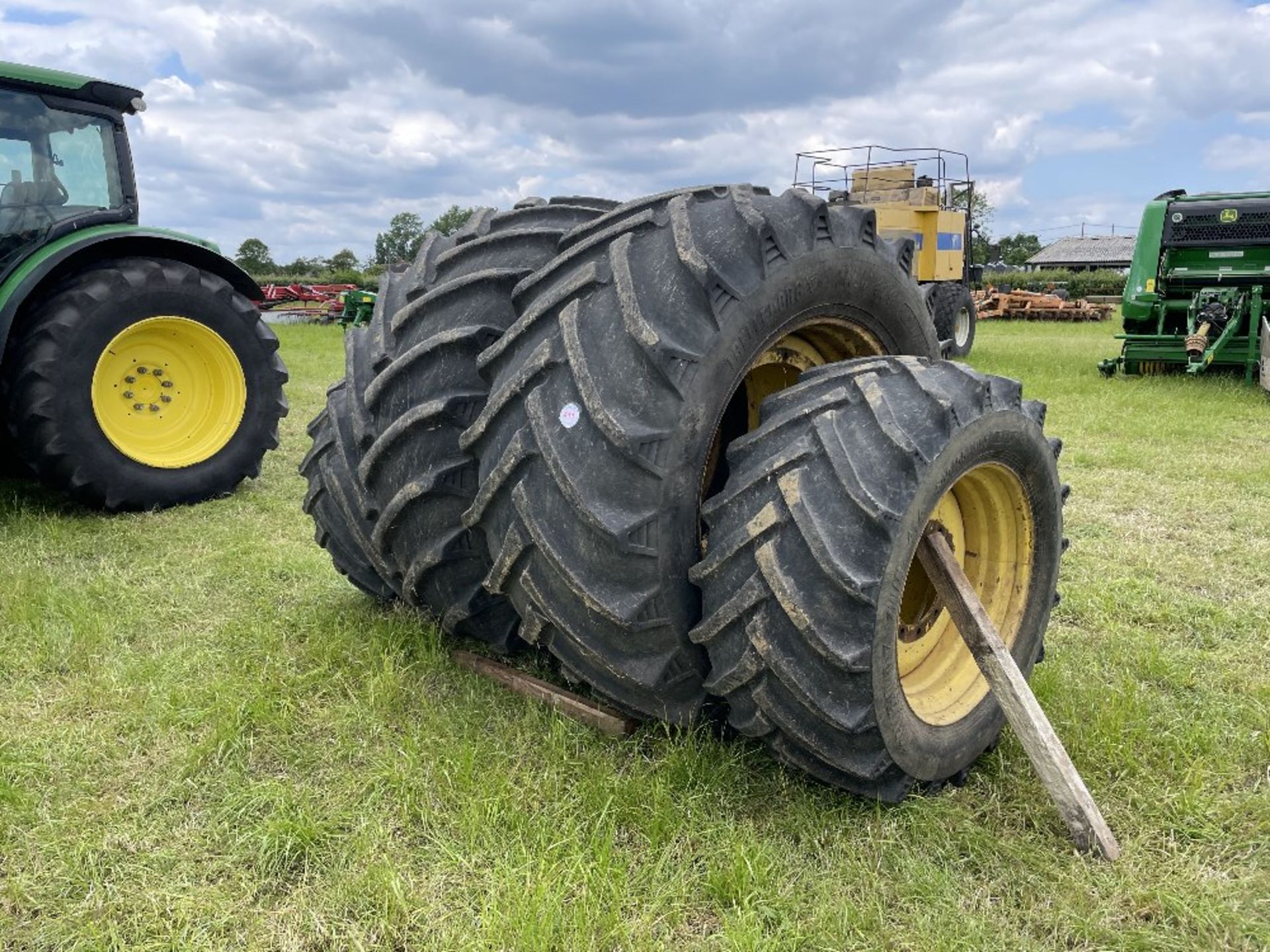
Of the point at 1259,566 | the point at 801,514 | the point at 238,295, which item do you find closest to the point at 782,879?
the point at 801,514

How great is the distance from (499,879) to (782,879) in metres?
0.56

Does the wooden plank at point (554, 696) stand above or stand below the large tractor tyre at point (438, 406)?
below

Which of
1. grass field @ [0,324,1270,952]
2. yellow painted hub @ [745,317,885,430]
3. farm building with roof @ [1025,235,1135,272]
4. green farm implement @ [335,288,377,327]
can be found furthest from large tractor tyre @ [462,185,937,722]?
farm building with roof @ [1025,235,1135,272]

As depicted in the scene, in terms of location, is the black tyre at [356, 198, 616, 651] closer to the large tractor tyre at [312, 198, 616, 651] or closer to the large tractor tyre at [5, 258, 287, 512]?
the large tractor tyre at [312, 198, 616, 651]

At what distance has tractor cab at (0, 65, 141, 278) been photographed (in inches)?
202

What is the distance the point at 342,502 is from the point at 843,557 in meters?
1.55

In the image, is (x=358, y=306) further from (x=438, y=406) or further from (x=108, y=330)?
(x=438, y=406)

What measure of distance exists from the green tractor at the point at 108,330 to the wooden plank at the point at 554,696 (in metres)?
3.10

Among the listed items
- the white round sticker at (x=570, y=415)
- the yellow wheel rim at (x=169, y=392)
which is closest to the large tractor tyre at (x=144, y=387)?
the yellow wheel rim at (x=169, y=392)

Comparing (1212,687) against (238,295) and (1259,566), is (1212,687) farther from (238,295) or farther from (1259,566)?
(238,295)

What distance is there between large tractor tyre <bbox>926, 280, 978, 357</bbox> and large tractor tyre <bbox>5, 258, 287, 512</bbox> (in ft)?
34.2

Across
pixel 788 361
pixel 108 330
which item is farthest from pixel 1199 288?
pixel 108 330

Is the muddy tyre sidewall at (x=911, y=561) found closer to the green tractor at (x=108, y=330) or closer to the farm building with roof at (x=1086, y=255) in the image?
the green tractor at (x=108, y=330)

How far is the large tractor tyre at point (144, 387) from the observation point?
4.86 m
